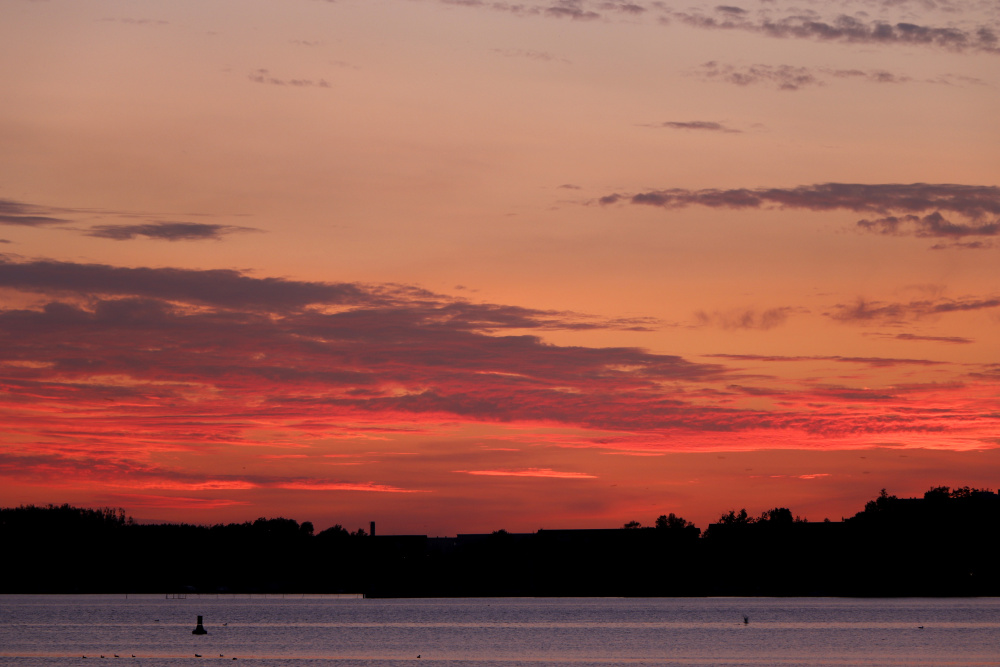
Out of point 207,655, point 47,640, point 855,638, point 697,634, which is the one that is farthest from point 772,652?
point 47,640

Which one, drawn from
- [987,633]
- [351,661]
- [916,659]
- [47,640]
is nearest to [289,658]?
[351,661]

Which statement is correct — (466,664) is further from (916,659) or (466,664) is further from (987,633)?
(987,633)

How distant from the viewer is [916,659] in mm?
129250

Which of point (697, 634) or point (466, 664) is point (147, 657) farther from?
point (697, 634)

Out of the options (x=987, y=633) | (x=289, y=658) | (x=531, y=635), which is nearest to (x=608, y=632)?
(x=531, y=635)

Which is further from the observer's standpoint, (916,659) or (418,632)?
(418,632)

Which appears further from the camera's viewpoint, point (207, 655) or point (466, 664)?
point (207, 655)

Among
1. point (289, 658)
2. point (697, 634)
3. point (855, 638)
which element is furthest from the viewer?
point (697, 634)

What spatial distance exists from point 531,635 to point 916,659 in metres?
67.9

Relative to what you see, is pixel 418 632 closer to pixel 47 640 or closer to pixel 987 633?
pixel 47 640

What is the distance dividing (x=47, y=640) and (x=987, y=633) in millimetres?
124399

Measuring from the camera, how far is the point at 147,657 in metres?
137

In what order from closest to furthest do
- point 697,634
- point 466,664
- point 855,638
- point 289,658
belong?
1. point 466,664
2. point 289,658
3. point 855,638
4. point 697,634

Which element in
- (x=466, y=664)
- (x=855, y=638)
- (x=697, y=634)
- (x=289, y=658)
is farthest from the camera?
(x=697, y=634)
